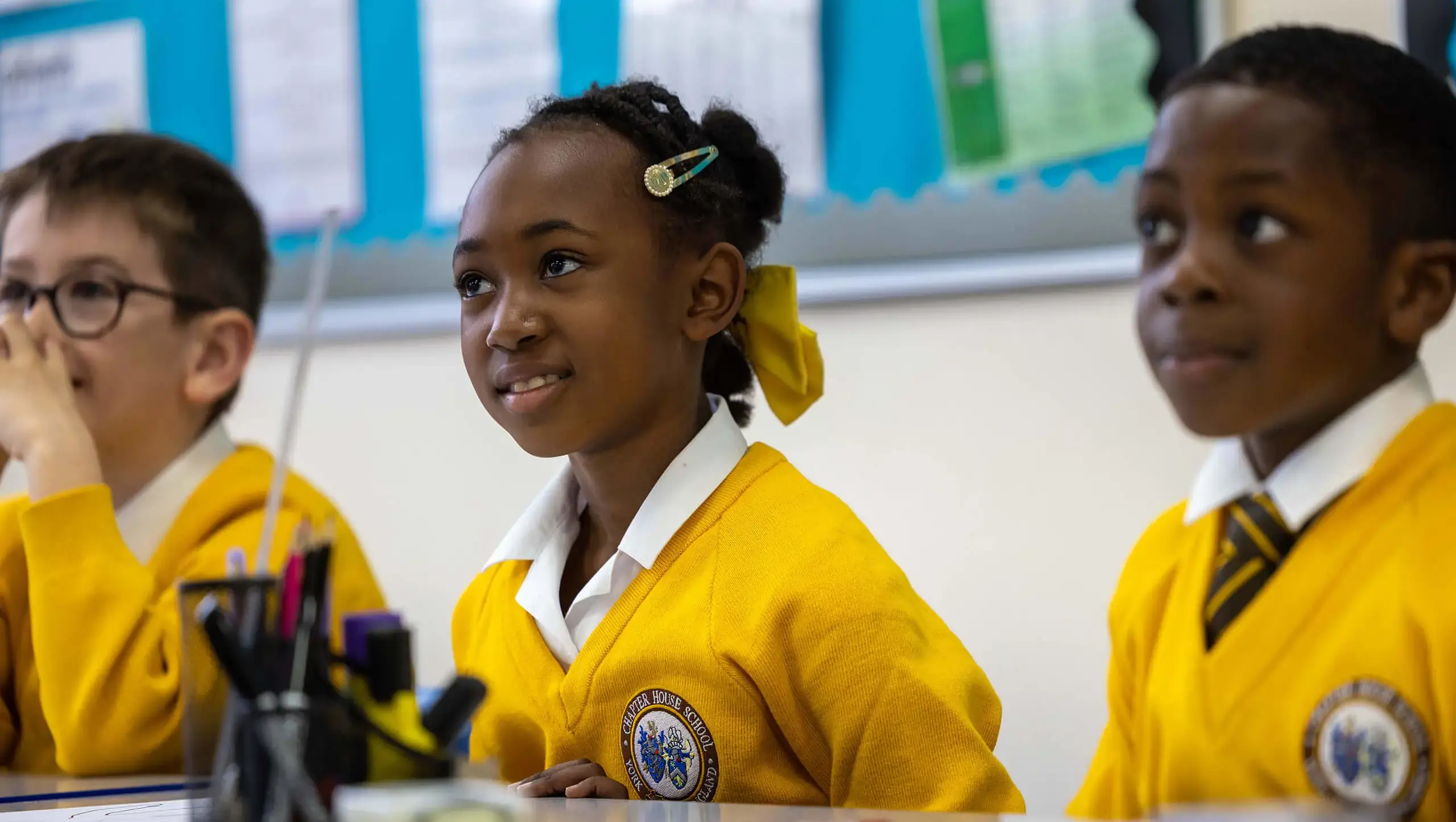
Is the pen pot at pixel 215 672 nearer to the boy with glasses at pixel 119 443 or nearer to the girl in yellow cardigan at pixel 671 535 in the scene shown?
the girl in yellow cardigan at pixel 671 535

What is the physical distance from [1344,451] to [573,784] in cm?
51

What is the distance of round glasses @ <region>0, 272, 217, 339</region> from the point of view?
1336 mm

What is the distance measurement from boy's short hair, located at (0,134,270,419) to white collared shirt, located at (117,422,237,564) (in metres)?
0.11

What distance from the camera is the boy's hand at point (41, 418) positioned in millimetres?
1199

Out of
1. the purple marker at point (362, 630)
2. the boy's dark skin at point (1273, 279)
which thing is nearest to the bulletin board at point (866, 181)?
the boy's dark skin at point (1273, 279)

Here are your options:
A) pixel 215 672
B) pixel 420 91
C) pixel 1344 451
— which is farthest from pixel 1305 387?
pixel 420 91

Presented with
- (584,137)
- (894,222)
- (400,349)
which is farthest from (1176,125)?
(400,349)

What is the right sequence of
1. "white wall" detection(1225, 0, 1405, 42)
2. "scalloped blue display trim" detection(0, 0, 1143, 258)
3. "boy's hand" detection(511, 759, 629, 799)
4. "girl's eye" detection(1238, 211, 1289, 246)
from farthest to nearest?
1. "scalloped blue display trim" detection(0, 0, 1143, 258)
2. "white wall" detection(1225, 0, 1405, 42)
3. "boy's hand" detection(511, 759, 629, 799)
4. "girl's eye" detection(1238, 211, 1289, 246)

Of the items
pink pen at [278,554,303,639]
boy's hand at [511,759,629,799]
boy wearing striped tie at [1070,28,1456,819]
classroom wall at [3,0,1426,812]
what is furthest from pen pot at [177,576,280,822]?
classroom wall at [3,0,1426,812]

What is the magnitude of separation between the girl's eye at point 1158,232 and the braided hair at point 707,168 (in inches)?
15.6

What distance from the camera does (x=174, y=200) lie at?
1.43 m

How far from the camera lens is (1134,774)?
826 mm

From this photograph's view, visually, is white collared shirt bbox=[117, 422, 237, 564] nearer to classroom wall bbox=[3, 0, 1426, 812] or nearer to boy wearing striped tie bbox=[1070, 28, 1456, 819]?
classroom wall bbox=[3, 0, 1426, 812]

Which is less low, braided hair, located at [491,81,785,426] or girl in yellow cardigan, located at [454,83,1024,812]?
braided hair, located at [491,81,785,426]
